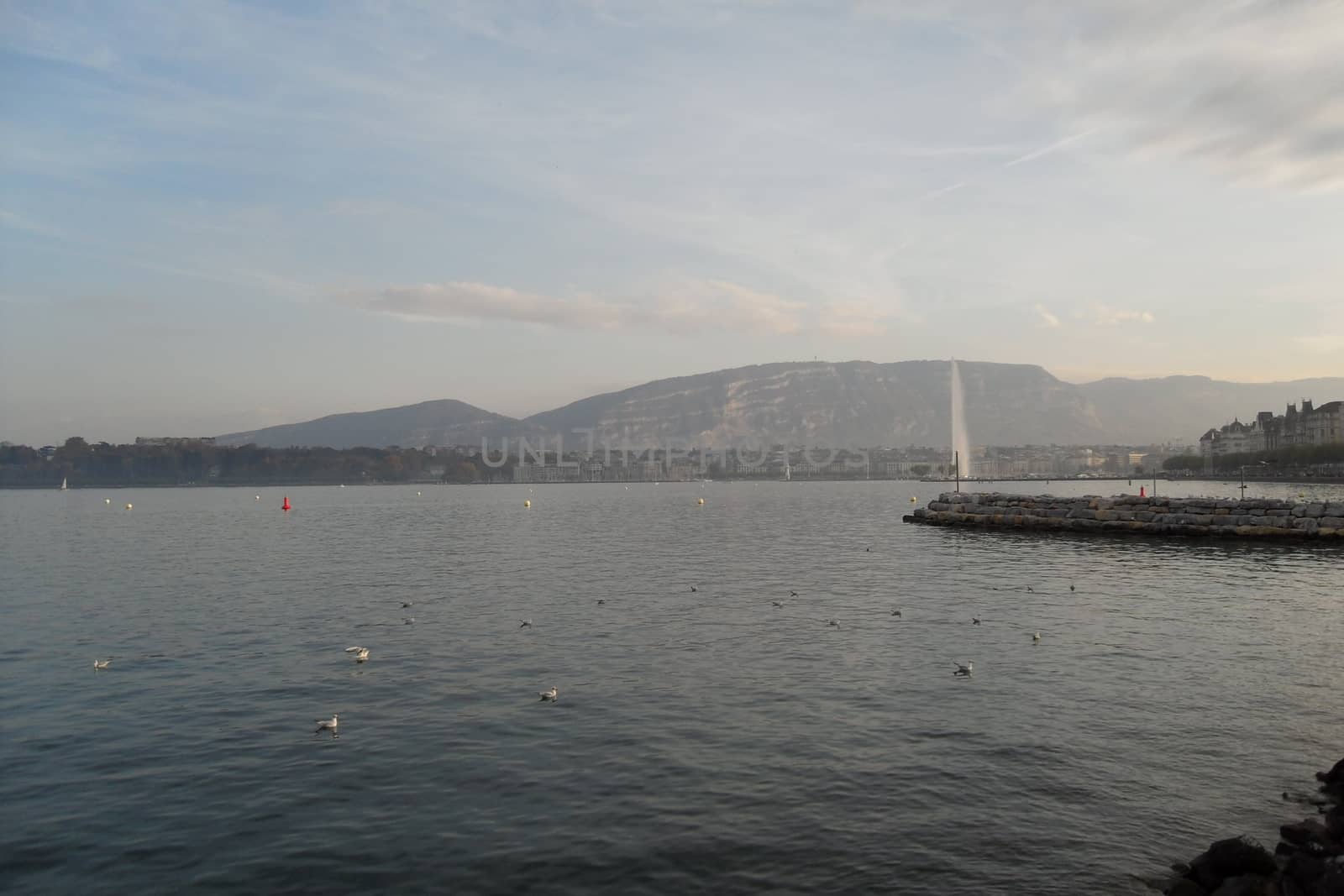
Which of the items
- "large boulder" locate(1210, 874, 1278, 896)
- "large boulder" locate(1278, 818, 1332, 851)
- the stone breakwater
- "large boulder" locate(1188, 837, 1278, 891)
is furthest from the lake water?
the stone breakwater

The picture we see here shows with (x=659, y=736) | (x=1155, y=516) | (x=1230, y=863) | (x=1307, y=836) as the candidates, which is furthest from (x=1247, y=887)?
(x=1155, y=516)

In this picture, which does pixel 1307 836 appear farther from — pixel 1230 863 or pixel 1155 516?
pixel 1155 516

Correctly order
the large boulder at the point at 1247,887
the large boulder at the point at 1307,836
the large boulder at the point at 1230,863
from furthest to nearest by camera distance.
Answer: the large boulder at the point at 1307,836
the large boulder at the point at 1230,863
the large boulder at the point at 1247,887

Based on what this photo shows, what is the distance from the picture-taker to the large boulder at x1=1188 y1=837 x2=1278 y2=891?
1012 cm

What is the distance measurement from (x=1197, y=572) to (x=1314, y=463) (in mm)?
153808

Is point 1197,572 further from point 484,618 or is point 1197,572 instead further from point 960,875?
point 960,875

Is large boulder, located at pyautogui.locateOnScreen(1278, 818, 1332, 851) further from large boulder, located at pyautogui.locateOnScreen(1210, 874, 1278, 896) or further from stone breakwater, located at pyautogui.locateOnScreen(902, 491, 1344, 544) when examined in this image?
stone breakwater, located at pyautogui.locateOnScreen(902, 491, 1344, 544)

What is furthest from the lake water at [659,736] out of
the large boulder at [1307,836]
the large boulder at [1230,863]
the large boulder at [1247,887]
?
the large boulder at [1247,887]

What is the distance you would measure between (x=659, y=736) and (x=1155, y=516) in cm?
5643

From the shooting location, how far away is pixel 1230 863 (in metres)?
10.2

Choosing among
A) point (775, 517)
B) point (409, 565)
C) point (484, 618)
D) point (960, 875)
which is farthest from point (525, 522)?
point (960, 875)

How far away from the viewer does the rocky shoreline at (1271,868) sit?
9.62m

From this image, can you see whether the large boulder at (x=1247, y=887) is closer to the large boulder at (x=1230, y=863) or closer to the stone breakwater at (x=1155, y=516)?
the large boulder at (x=1230, y=863)

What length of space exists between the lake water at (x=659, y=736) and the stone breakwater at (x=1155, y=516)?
23.5 m
